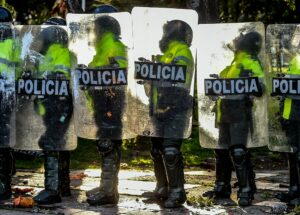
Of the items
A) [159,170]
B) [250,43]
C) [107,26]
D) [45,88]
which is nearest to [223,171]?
[159,170]

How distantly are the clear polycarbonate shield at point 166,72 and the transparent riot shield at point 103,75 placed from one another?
0.16 meters

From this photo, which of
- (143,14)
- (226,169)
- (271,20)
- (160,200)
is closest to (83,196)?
(160,200)

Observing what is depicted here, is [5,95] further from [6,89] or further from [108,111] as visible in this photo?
[108,111]

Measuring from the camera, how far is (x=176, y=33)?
7496 mm

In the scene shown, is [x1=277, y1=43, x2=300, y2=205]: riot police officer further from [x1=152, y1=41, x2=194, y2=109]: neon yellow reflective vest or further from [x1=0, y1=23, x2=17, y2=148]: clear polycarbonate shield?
[x1=0, y1=23, x2=17, y2=148]: clear polycarbonate shield

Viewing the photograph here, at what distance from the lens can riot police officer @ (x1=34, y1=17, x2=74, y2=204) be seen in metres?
7.70

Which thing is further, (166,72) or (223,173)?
(223,173)

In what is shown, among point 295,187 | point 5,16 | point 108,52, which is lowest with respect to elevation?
point 295,187

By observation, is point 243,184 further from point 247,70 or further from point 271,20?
point 271,20

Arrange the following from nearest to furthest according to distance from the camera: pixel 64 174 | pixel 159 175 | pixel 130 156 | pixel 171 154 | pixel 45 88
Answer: pixel 171 154, pixel 45 88, pixel 159 175, pixel 64 174, pixel 130 156

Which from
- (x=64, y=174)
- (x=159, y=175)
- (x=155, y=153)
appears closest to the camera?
(x=155, y=153)

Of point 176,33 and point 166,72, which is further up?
point 176,33

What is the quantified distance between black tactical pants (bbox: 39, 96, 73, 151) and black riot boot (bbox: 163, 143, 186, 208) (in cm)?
114

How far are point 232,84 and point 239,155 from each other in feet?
2.40
